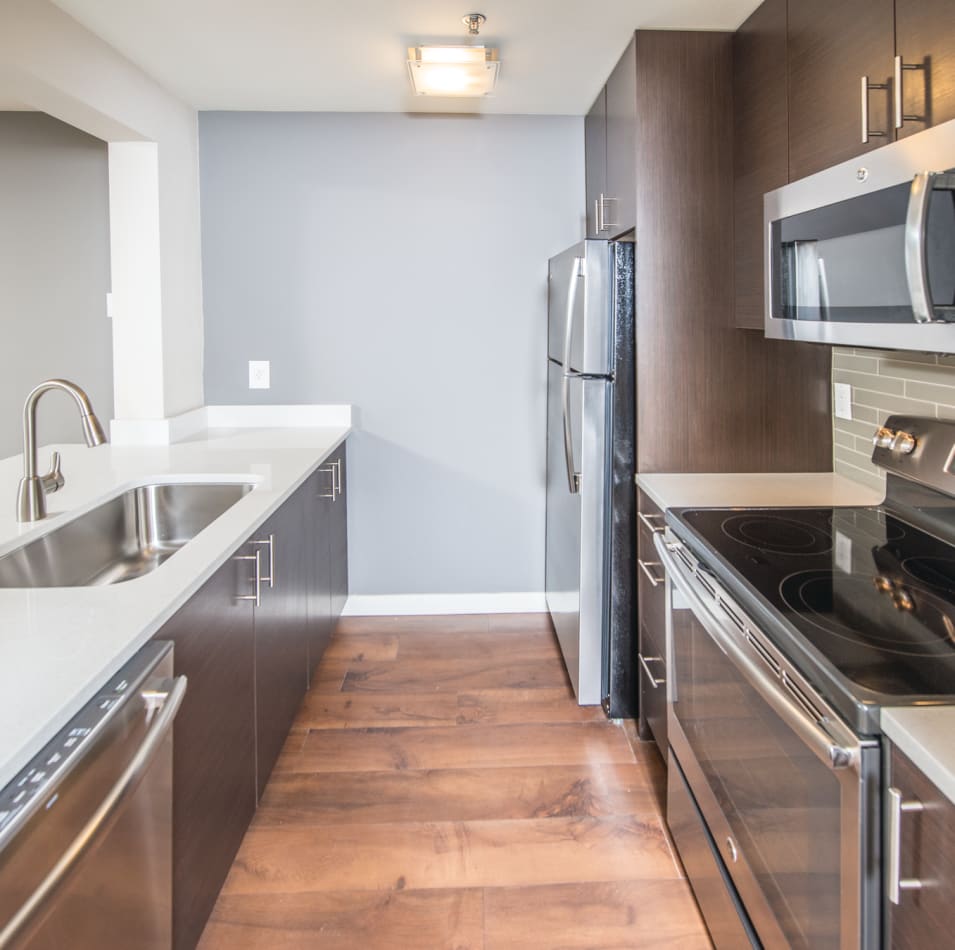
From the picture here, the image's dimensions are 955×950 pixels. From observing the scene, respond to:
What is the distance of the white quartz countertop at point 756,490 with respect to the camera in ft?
7.04

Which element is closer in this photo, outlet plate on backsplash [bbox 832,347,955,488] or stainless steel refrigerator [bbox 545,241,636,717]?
outlet plate on backsplash [bbox 832,347,955,488]

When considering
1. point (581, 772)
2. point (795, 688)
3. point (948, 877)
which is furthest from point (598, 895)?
point (948, 877)

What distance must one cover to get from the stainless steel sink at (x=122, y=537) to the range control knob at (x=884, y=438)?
1682 mm

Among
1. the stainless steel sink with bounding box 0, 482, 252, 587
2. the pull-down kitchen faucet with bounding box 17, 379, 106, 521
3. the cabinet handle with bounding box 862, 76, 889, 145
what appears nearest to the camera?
the cabinet handle with bounding box 862, 76, 889, 145

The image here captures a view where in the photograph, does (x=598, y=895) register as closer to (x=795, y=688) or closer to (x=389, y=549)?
(x=795, y=688)

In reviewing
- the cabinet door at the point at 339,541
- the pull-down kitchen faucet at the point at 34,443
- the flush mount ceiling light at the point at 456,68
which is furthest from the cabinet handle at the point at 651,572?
the flush mount ceiling light at the point at 456,68

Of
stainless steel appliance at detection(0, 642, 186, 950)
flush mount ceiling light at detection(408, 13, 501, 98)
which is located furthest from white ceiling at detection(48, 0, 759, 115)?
stainless steel appliance at detection(0, 642, 186, 950)

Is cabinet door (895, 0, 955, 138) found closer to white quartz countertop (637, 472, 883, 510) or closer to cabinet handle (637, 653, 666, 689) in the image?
white quartz countertop (637, 472, 883, 510)

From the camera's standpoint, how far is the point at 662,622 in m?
2.22

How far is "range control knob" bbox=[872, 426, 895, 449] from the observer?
1972 millimetres

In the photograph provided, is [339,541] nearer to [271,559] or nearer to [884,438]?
[271,559]

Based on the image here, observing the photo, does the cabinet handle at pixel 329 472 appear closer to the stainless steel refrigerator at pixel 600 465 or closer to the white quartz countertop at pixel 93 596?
the white quartz countertop at pixel 93 596

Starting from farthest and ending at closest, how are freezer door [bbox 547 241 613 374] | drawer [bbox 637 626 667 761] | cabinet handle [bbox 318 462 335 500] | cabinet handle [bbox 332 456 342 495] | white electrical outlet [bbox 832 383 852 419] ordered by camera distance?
cabinet handle [bbox 332 456 342 495], cabinet handle [bbox 318 462 335 500], freezer door [bbox 547 241 613 374], white electrical outlet [bbox 832 383 852 419], drawer [bbox 637 626 667 761]

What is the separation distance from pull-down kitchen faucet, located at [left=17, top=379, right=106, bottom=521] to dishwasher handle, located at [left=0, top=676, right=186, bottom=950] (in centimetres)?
63
